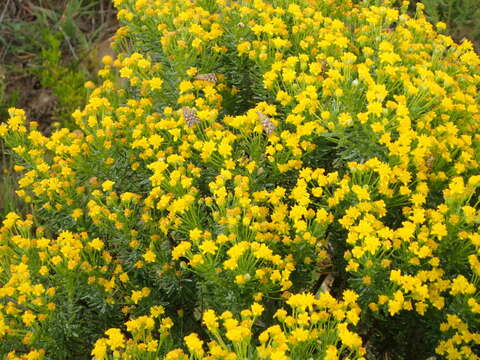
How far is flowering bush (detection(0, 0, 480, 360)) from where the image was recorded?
2.27 meters

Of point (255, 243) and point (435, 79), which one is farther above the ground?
point (435, 79)

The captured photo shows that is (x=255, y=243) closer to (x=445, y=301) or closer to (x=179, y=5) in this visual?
(x=445, y=301)

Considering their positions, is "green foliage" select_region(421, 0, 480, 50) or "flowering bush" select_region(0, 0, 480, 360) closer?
"flowering bush" select_region(0, 0, 480, 360)

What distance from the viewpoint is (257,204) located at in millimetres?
2535

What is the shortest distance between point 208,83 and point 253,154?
1.57 ft

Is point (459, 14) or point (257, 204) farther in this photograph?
point (459, 14)

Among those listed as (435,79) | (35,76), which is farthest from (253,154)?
(35,76)

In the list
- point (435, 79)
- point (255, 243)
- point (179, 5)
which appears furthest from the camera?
point (179, 5)

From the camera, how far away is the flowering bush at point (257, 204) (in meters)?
2.27

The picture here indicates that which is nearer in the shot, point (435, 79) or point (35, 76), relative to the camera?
point (435, 79)

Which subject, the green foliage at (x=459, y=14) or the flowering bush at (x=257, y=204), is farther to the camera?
the green foliage at (x=459, y=14)

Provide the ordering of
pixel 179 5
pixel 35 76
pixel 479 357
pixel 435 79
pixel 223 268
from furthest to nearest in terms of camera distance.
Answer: pixel 35 76 < pixel 179 5 < pixel 435 79 < pixel 479 357 < pixel 223 268

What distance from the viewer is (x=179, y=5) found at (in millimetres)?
3158

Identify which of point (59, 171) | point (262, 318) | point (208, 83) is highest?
point (208, 83)
